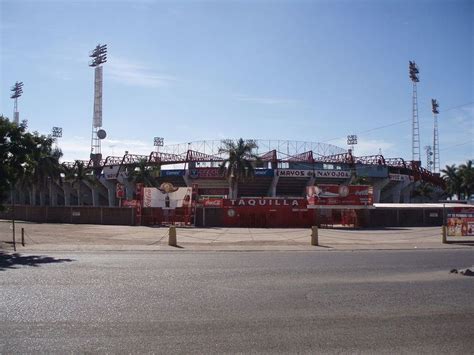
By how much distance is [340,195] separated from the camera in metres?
43.8

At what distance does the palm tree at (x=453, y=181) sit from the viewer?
106 metres

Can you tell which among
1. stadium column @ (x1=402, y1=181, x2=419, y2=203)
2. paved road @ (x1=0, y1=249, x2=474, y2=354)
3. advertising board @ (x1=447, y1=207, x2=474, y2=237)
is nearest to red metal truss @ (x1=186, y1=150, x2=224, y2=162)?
stadium column @ (x1=402, y1=181, x2=419, y2=203)

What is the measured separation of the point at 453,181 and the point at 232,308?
10813 cm

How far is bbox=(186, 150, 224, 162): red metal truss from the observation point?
85.6 metres

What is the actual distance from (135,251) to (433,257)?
11845 mm

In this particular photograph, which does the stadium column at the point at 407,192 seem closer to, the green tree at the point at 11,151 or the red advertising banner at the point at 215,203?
the red advertising banner at the point at 215,203

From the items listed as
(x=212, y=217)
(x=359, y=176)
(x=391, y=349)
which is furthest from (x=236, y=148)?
(x=391, y=349)

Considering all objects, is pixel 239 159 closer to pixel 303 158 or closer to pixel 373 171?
pixel 303 158

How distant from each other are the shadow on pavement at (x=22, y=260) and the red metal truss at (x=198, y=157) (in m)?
66.5

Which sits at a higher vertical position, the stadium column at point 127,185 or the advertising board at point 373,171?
the advertising board at point 373,171

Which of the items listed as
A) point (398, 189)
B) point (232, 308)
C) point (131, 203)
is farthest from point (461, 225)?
point (398, 189)

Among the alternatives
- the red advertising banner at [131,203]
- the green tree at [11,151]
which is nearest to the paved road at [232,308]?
the green tree at [11,151]

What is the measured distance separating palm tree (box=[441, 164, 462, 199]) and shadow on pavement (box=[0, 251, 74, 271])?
103276mm

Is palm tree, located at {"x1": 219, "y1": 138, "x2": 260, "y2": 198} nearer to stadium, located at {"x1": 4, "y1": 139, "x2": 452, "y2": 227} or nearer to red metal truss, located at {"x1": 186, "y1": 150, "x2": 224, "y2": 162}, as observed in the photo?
stadium, located at {"x1": 4, "y1": 139, "x2": 452, "y2": 227}
